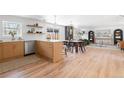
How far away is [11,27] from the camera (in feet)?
19.6

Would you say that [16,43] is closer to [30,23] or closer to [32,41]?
[32,41]

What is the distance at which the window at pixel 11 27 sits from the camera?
5.66m

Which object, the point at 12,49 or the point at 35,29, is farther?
the point at 35,29

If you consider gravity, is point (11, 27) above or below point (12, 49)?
above

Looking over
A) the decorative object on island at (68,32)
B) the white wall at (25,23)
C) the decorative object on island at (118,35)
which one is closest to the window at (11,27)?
the white wall at (25,23)

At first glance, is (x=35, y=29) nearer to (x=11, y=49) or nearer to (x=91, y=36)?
(x=11, y=49)

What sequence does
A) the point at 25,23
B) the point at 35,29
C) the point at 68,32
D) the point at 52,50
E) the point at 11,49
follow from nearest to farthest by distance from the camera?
the point at 52,50
the point at 11,49
the point at 25,23
the point at 35,29
the point at 68,32

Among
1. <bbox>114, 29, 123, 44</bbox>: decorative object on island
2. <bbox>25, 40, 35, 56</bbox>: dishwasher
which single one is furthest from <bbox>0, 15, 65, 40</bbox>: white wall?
<bbox>114, 29, 123, 44</bbox>: decorative object on island

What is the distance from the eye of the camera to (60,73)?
361 cm

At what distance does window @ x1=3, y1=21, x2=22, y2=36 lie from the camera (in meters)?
5.66

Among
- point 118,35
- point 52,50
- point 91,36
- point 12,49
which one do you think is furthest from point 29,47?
point 91,36
